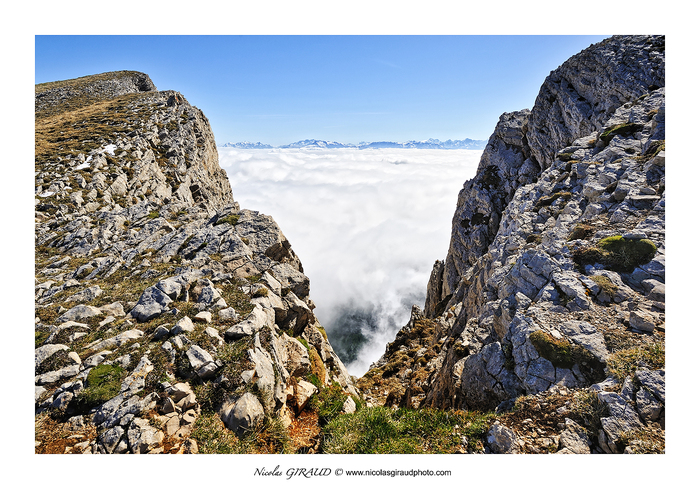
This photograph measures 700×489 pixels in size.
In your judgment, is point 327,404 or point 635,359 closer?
point 635,359

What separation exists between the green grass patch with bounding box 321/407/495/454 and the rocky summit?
0.21ft

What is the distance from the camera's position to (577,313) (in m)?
11.5

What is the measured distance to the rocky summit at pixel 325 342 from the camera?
8391 mm

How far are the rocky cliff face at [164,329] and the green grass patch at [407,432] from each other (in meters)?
1.27

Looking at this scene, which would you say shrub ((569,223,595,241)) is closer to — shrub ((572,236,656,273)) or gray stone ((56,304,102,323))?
shrub ((572,236,656,273))

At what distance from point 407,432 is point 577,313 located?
8345mm

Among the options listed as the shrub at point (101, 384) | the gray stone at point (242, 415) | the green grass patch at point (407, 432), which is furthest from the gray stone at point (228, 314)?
the green grass patch at point (407, 432)

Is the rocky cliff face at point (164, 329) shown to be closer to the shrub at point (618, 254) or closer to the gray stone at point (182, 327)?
the gray stone at point (182, 327)

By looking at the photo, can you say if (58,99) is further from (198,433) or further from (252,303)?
(198,433)

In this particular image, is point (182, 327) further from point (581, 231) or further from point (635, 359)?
point (581, 231)

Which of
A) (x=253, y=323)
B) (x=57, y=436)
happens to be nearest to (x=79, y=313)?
(x=57, y=436)
